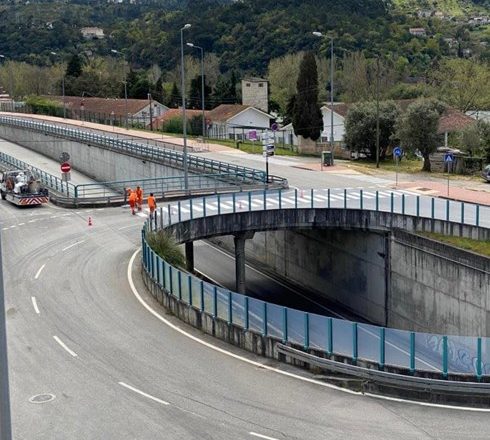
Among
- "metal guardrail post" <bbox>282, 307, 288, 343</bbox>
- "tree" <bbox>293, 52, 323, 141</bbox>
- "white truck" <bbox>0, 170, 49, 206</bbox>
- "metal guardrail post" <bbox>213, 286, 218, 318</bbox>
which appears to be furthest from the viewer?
"tree" <bbox>293, 52, 323, 141</bbox>

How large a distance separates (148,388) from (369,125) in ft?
152

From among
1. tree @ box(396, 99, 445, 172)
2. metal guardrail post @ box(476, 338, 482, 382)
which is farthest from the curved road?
tree @ box(396, 99, 445, 172)

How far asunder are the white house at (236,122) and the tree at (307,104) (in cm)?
1643

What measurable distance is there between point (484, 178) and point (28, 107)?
10285 centimetres

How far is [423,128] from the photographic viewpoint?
181 feet

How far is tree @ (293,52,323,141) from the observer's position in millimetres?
71562

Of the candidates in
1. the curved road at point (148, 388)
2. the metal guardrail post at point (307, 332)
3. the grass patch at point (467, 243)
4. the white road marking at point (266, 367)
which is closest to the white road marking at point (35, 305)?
the curved road at point (148, 388)

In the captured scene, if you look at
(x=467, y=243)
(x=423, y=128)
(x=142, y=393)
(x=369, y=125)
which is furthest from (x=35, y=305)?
(x=369, y=125)

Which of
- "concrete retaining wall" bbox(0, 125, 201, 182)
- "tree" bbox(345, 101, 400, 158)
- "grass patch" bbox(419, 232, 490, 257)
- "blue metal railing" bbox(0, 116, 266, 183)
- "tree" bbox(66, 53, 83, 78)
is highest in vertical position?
"tree" bbox(66, 53, 83, 78)

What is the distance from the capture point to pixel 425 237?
34.5 m

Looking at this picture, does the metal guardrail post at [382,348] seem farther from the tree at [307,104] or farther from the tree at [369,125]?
the tree at [307,104]

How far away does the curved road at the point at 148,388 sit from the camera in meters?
15.9

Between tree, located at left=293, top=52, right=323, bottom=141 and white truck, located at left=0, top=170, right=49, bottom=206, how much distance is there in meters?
31.0

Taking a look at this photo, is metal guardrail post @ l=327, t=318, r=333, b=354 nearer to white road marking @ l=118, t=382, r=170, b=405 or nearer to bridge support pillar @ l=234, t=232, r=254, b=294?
white road marking @ l=118, t=382, r=170, b=405
